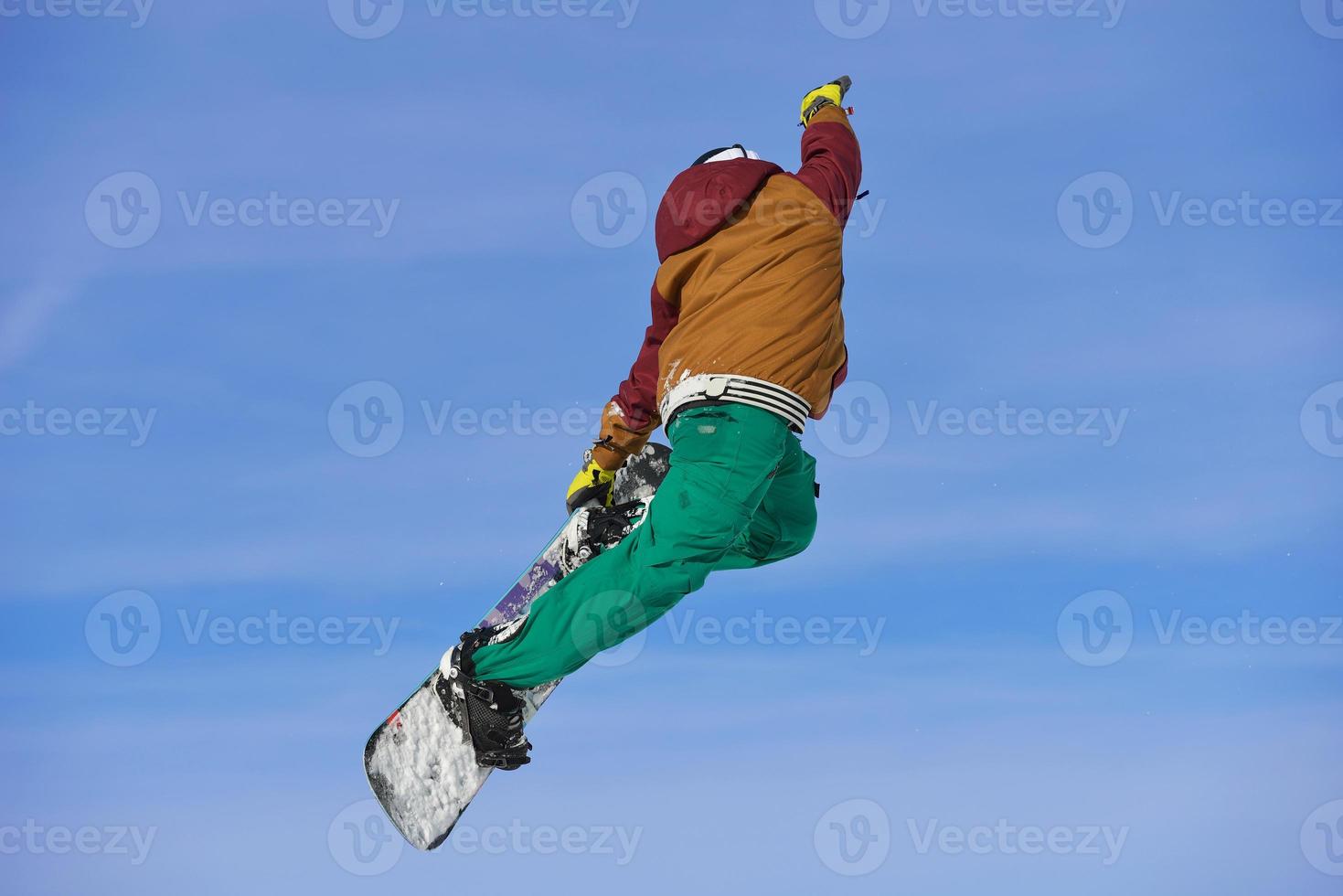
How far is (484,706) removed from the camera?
17.4ft

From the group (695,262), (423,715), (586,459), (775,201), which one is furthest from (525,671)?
(775,201)

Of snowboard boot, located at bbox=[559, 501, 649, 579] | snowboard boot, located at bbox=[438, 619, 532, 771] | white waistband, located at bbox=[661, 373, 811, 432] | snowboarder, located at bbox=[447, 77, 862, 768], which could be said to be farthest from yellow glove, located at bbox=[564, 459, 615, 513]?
white waistband, located at bbox=[661, 373, 811, 432]

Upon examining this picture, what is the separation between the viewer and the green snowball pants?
4.83 meters

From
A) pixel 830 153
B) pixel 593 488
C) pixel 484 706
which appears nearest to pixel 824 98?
pixel 830 153

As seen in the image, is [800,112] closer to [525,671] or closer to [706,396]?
[706,396]

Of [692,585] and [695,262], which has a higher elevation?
[695,262]

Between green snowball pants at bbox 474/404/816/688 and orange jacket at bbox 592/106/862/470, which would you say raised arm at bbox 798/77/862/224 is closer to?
orange jacket at bbox 592/106/862/470

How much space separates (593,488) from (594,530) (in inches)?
11.6

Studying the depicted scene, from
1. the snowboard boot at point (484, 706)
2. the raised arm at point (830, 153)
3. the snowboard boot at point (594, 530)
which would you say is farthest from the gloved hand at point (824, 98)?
the snowboard boot at point (484, 706)

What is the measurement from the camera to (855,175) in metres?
5.52

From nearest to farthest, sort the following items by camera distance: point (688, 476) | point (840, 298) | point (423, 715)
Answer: point (688, 476) → point (840, 298) → point (423, 715)

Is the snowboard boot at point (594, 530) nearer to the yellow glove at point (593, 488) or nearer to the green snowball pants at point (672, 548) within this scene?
the yellow glove at point (593, 488)

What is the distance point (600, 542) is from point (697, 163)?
5.24ft

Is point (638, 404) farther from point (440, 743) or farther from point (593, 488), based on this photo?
point (440, 743)
